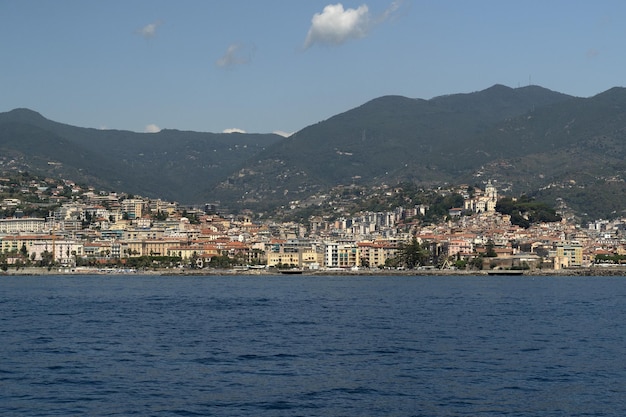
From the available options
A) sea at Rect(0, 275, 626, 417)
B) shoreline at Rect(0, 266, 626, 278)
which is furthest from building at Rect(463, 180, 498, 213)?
sea at Rect(0, 275, 626, 417)

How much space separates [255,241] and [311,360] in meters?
107

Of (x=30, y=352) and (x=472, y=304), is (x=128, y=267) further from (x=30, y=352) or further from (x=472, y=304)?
(x=30, y=352)

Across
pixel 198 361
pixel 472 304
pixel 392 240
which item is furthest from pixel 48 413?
pixel 392 240

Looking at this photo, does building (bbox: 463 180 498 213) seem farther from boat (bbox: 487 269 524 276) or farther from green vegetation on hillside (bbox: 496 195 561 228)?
boat (bbox: 487 269 524 276)

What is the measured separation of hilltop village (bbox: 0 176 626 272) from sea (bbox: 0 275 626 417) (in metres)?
64.6

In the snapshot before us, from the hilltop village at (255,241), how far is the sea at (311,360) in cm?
6459

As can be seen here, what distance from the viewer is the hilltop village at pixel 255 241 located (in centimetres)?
11662

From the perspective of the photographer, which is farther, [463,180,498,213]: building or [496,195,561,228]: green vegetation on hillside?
[463,180,498,213]: building

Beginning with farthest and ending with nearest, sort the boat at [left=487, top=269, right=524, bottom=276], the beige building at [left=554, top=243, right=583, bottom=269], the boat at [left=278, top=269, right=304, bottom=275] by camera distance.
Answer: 1. the beige building at [left=554, top=243, right=583, bottom=269]
2. the boat at [left=278, top=269, right=304, bottom=275]
3. the boat at [left=487, top=269, right=524, bottom=276]

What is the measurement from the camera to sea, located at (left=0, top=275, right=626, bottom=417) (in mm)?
23609

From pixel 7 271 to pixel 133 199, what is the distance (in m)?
55.4

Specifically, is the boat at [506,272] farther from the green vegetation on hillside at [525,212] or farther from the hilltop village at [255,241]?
the green vegetation on hillside at [525,212]

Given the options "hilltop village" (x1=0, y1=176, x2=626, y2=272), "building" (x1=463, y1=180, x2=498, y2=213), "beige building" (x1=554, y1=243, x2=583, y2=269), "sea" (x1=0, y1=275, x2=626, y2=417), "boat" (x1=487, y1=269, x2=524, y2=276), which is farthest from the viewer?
"building" (x1=463, y1=180, x2=498, y2=213)

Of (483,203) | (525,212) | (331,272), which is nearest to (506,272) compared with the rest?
(331,272)
